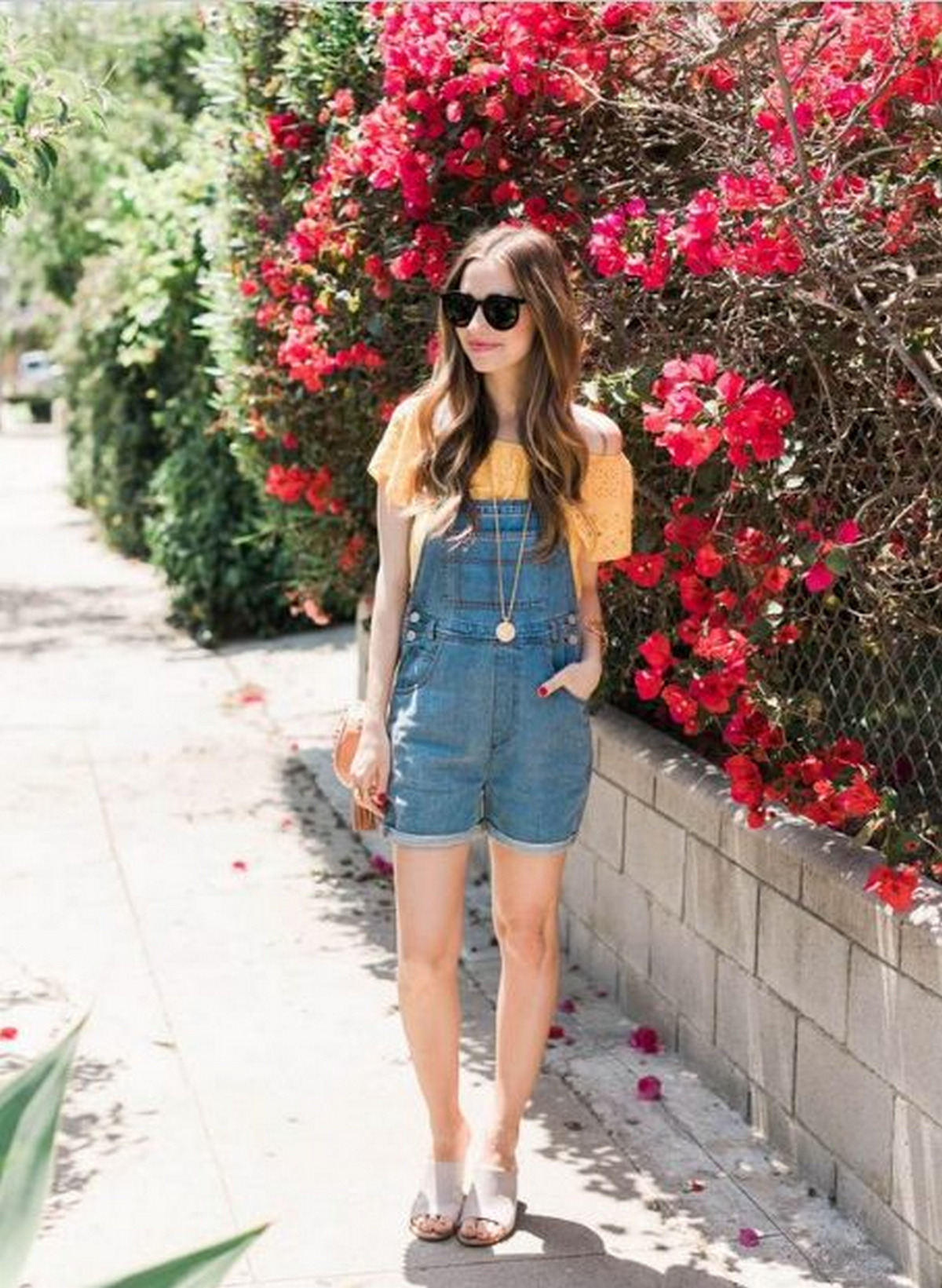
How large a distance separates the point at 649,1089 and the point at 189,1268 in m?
2.78

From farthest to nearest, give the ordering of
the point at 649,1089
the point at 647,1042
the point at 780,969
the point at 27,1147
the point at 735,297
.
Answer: the point at 647,1042, the point at 649,1089, the point at 780,969, the point at 735,297, the point at 27,1147

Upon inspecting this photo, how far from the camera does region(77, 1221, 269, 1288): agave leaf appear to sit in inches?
82.0

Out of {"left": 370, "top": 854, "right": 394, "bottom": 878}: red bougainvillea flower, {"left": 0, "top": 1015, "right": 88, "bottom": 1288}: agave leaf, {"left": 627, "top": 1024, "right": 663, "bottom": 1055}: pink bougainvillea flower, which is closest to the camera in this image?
{"left": 0, "top": 1015, "right": 88, "bottom": 1288}: agave leaf

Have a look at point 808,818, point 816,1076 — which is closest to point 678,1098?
point 816,1076

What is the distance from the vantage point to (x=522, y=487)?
3.84 m

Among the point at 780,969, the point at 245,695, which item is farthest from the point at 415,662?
the point at 245,695

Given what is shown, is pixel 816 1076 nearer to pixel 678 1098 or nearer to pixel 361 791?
pixel 678 1098

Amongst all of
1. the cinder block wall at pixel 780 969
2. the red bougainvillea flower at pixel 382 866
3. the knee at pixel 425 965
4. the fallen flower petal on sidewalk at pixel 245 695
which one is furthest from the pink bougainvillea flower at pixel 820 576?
the fallen flower petal on sidewalk at pixel 245 695

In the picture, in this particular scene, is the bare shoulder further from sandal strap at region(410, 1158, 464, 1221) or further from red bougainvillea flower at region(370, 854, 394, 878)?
red bougainvillea flower at region(370, 854, 394, 878)

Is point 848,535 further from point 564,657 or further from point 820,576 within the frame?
point 564,657

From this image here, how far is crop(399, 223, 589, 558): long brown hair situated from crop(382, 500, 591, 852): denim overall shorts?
0.05 meters

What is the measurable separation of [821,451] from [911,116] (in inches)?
27.8

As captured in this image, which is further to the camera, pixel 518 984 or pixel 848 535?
pixel 518 984

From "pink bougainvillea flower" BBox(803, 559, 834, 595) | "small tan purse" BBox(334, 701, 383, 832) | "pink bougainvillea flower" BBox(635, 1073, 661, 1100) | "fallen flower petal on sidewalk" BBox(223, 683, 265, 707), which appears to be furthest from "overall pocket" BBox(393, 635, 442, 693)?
"fallen flower petal on sidewalk" BBox(223, 683, 265, 707)
